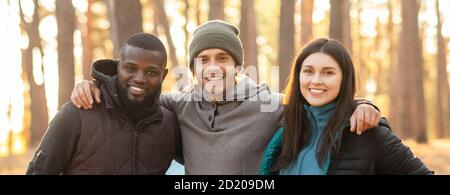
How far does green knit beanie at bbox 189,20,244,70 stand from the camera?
162 inches

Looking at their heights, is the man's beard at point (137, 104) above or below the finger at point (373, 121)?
above

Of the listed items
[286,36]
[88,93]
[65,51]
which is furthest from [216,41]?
[65,51]

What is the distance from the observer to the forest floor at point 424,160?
471 inches

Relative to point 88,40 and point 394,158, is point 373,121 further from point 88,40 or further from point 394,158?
point 88,40

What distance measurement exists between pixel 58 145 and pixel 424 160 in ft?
36.0

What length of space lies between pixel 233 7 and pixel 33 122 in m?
14.1

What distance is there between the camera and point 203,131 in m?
4.10

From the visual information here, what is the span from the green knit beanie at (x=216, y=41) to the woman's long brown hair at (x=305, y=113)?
1.96ft

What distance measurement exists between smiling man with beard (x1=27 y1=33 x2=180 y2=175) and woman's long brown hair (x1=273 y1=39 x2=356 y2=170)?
916mm

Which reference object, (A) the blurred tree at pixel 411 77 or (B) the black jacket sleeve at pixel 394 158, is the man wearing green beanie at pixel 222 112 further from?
(A) the blurred tree at pixel 411 77

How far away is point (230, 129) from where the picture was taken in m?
4.06

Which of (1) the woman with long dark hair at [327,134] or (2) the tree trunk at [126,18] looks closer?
(1) the woman with long dark hair at [327,134]

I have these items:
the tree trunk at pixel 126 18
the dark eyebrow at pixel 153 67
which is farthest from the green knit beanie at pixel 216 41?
the tree trunk at pixel 126 18
